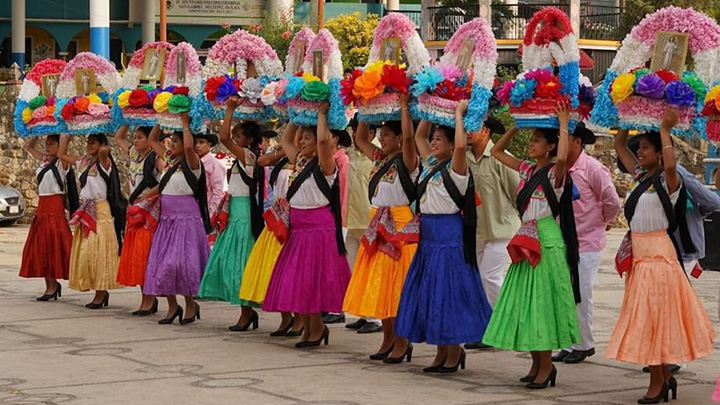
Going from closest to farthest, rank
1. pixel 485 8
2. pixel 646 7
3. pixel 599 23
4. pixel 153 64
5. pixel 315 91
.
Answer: pixel 315 91 < pixel 153 64 < pixel 646 7 < pixel 485 8 < pixel 599 23

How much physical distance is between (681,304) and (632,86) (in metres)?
1.38

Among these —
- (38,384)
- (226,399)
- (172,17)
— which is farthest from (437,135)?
(172,17)

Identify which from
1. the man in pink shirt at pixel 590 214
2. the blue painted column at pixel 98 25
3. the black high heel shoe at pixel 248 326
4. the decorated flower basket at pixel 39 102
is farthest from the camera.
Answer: the blue painted column at pixel 98 25

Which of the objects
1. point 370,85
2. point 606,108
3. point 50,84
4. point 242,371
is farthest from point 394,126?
point 50,84

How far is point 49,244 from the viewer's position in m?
15.2

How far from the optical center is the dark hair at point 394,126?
36.3 ft

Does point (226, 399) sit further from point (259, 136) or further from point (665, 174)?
point (259, 136)

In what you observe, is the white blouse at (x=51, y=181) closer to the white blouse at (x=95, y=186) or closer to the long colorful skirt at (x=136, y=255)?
the white blouse at (x=95, y=186)

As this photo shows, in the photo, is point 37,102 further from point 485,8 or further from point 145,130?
point 485,8

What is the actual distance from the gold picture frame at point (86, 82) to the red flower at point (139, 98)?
1360 mm

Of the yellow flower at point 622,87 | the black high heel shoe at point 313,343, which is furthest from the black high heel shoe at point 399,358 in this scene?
the yellow flower at point 622,87

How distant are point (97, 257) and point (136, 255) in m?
0.69

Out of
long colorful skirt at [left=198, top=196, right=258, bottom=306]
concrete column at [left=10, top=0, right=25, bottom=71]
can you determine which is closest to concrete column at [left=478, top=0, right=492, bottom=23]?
concrete column at [left=10, top=0, right=25, bottom=71]

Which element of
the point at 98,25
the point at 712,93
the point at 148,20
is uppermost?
the point at 148,20
